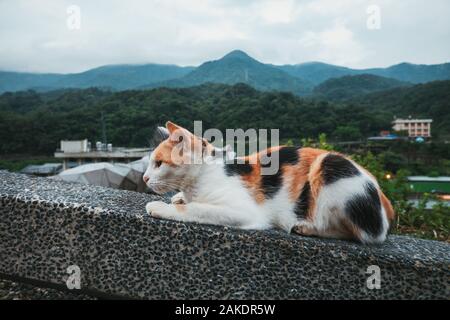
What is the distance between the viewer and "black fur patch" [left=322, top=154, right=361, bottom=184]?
175cm

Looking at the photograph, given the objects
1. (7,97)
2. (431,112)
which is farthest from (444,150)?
(7,97)

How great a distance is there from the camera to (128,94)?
21.2 metres

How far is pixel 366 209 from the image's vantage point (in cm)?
171

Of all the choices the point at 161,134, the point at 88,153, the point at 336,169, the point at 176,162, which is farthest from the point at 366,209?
the point at 88,153

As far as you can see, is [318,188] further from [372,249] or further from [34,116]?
[34,116]

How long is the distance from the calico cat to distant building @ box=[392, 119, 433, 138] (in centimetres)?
2087

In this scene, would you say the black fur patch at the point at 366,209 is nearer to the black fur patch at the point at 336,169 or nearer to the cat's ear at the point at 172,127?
the black fur patch at the point at 336,169

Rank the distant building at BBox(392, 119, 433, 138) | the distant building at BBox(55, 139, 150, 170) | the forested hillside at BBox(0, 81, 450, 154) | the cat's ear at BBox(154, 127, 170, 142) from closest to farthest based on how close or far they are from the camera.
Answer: the cat's ear at BBox(154, 127, 170, 142)
the distant building at BBox(55, 139, 150, 170)
the forested hillside at BBox(0, 81, 450, 154)
the distant building at BBox(392, 119, 433, 138)

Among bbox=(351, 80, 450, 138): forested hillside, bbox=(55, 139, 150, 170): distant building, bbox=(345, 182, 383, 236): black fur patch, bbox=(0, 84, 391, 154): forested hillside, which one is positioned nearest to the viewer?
bbox=(345, 182, 383, 236): black fur patch

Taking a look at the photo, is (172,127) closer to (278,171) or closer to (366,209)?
(278,171)

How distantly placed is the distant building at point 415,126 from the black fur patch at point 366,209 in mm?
20842

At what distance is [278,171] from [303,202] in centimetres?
21

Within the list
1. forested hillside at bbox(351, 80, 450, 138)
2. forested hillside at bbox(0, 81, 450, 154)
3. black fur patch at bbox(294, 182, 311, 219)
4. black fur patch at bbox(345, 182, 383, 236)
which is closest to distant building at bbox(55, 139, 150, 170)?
forested hillside at bbox(0, 81, 450, 154)

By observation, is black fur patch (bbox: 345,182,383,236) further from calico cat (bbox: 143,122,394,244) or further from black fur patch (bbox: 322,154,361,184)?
black fur patch (bbox: 322,154,361,184)
